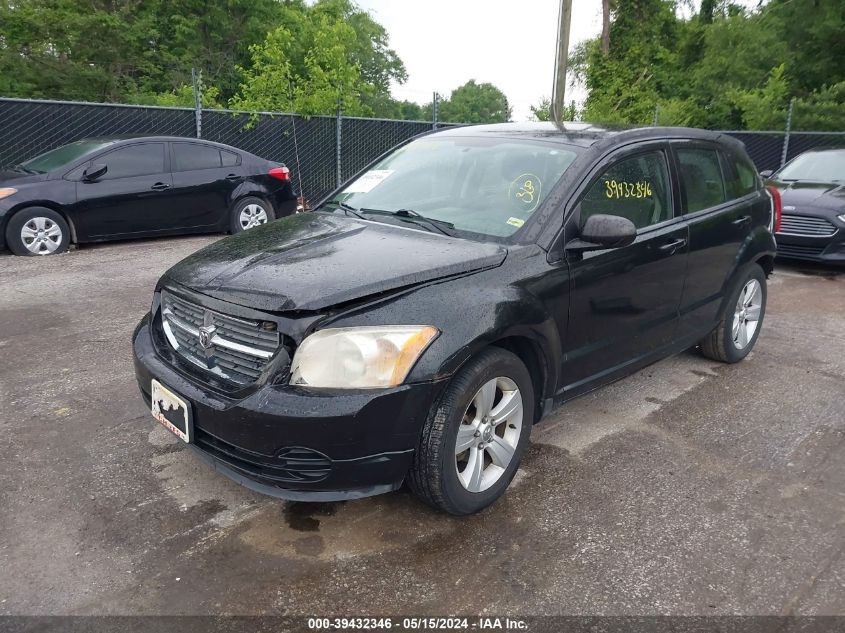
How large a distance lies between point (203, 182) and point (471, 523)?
744 cm

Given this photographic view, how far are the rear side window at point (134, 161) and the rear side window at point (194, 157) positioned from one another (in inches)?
8.1

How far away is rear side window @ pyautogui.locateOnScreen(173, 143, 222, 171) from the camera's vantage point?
9188 mm

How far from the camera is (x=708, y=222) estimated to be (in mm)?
4402

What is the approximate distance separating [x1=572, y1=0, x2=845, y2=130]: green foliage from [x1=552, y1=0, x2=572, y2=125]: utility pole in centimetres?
611

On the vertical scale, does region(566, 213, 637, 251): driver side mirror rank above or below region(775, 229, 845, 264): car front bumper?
above

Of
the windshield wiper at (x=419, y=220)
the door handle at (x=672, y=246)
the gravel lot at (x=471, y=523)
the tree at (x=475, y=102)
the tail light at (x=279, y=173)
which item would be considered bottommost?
the gravel lot at (x=471, y=523)

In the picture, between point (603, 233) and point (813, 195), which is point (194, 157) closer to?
point (603, 233)

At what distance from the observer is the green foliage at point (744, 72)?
2034cm

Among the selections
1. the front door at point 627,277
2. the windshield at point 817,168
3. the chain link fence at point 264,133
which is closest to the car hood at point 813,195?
the windshield at point 817,168

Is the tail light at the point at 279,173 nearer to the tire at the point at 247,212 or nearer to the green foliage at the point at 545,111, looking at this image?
the tire at the point at 247,212

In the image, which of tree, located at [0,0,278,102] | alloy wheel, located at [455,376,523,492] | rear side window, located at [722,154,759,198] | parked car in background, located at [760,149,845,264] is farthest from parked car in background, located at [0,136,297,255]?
tree, located at [0,0,278,102]

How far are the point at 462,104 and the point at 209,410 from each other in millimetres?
103091

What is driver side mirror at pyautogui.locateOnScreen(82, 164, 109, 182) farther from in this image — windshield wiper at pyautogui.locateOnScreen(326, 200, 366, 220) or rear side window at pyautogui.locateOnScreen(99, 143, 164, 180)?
windshield wiper at pyautogui.locateOnScreen(326, 200, 366, 220)

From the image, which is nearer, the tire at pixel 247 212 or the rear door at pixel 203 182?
the rear door at pixel 203 182
